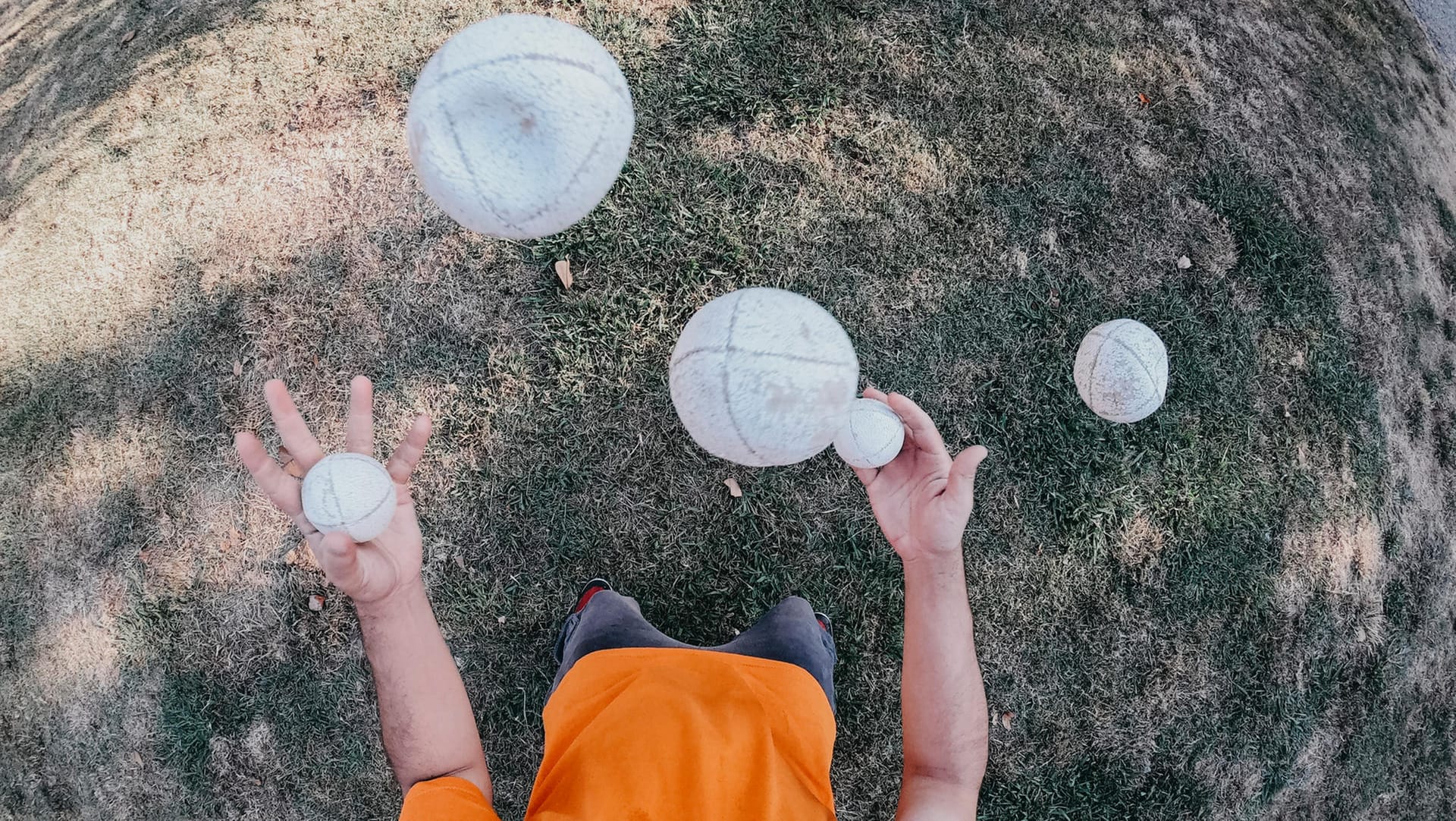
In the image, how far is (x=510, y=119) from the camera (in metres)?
2.13

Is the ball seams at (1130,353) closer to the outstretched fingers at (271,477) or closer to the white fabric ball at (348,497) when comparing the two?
the white fabric ball at (348,497)

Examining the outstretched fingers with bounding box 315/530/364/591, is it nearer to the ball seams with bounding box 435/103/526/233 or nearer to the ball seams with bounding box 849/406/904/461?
the ball seams with bounding box 435/103/526/233

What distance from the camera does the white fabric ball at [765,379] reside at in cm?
217

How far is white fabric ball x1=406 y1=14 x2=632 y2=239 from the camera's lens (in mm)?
2133

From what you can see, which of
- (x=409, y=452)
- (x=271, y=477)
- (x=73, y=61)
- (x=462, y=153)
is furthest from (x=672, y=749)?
(x=73, y=61)

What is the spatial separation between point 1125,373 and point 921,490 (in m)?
1.24

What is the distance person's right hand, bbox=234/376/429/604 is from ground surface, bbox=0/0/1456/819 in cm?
123

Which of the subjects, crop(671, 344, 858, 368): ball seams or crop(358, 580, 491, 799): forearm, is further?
crop(358, 580, 491, 799): forearm

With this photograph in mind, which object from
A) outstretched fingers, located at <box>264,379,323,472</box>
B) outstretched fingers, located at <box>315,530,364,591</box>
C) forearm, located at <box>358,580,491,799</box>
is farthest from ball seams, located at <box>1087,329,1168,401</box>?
outstretched fingers, located at <box>264,379,323,472</box>

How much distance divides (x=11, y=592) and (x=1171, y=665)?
5.77 meters

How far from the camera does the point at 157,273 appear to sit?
3.96 meters

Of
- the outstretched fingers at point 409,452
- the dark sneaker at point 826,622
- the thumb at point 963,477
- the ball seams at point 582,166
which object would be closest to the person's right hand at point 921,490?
the thumb at point 963,477

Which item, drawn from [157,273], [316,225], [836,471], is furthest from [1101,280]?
[157,273]

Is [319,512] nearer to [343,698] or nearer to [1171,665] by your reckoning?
[343,698]
